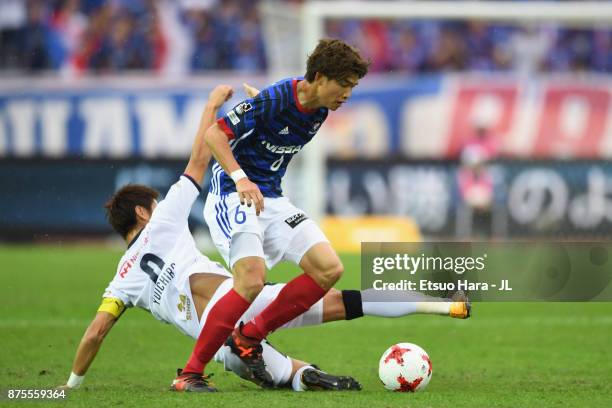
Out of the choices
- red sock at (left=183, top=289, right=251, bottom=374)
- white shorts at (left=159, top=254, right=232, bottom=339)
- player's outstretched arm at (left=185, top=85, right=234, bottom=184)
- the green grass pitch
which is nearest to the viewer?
the green grass pitch

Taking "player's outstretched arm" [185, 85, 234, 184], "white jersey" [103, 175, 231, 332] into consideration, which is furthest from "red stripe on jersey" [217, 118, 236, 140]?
"white jersey" [103, 175, 231, 332]

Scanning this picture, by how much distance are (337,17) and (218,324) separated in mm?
11003

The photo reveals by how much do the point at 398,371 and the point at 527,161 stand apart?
12.5 m

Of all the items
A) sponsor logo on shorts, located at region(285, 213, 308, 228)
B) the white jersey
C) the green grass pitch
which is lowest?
the green grass pitch

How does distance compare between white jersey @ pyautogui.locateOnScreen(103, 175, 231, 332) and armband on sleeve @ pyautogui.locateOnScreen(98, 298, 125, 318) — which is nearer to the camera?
armband on sleeve @ pyautogui.locateOnScreen(98, 298, 125, 318)

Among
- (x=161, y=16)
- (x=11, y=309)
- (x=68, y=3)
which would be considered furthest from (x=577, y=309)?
(x=68, y=3)

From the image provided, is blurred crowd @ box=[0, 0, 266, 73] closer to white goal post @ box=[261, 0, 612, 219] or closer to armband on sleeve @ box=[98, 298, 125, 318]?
white goal post @ box=[261, 0, 612, 219]

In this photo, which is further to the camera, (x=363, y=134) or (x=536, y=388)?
(x=363, y=134)

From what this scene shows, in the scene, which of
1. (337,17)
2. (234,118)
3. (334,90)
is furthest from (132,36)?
(334,90)

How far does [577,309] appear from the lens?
11086 mm

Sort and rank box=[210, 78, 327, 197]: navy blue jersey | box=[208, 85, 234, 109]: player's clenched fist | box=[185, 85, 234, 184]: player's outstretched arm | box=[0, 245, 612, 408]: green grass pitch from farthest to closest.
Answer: box=[208, 85, 234, 109]: player's clenched fist → box=[185, 85, 234, 184]: player's outstretched arm → box=[210, 78, 327, 197]: navy blue jersey → box=[0, 245, 612, 408]: green grass pitch

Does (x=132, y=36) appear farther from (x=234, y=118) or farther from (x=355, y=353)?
(x=234, y=118)

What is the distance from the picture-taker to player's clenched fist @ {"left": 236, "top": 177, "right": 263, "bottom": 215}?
5.94 meters

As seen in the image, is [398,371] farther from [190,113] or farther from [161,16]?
[161,16]
